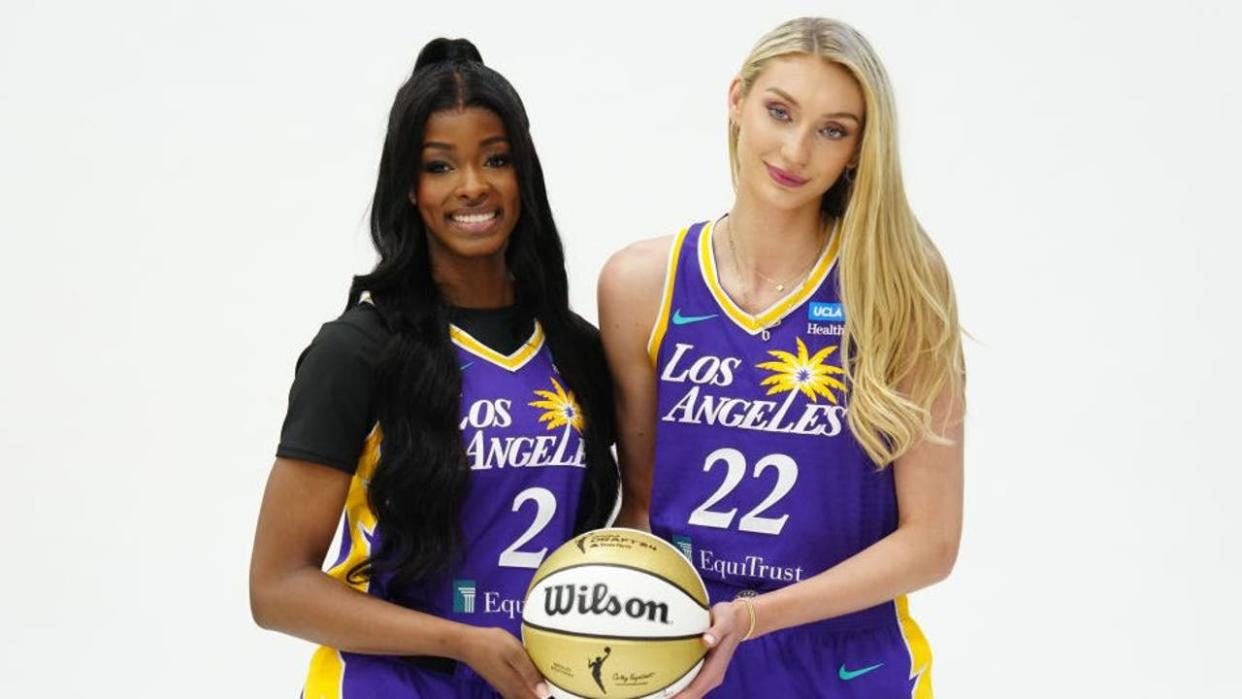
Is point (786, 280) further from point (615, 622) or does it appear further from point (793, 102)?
point (615, 622)

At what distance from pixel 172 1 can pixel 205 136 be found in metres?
0.50

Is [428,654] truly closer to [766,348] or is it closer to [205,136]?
[766,348]

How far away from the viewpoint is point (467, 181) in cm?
342

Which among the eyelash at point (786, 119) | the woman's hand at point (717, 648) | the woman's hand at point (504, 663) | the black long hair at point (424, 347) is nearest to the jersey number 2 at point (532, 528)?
the black long hair at point (424, 347)

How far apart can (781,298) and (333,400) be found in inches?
38.7

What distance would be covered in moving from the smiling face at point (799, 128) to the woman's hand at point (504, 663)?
1.06 m

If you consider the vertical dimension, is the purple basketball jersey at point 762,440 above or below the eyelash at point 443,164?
below

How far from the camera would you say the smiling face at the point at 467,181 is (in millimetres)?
3418

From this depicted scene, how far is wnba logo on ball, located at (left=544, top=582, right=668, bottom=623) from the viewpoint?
10.1 feet

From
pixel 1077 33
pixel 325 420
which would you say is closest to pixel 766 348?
pixel 325 420

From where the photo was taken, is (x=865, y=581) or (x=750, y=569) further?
(x=750, y=569)

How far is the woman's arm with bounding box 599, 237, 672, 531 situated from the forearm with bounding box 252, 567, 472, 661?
690 mm

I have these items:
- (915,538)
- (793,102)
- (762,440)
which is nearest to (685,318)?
(762,440)

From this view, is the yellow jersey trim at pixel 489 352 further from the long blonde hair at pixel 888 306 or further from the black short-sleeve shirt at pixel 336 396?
the long blonde hair at pixel 888 306
